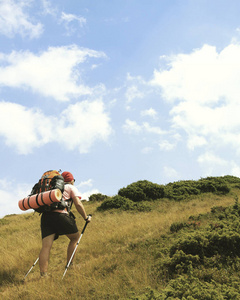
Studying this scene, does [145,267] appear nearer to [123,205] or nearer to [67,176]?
[67,176]

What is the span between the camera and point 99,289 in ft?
13.9

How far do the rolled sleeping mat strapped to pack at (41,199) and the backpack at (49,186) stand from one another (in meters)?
0.21

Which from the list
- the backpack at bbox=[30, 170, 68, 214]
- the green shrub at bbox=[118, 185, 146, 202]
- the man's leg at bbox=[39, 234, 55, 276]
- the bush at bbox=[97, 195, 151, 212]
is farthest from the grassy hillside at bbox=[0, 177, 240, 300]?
the green shrub at bbox=[118, 185, 146, 202]

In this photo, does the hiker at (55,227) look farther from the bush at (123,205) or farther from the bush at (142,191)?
the bush at (142,191)

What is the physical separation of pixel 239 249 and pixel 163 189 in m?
12.4

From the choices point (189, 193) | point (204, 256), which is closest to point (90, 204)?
point (189, 193)

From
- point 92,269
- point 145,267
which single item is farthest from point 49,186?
point 145,267

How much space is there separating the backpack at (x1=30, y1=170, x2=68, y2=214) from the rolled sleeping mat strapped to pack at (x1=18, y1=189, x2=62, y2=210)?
0.69ft

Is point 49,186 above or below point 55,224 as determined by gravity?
above

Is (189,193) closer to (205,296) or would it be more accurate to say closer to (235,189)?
(235,189)

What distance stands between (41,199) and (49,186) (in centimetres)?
42

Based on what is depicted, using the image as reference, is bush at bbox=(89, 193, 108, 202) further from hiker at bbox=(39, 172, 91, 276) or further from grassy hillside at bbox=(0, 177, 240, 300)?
hiker at bbox=(39, 172, 91, 276)

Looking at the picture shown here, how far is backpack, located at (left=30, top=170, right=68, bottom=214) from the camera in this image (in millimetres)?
5391

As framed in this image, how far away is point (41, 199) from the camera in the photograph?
517cm
